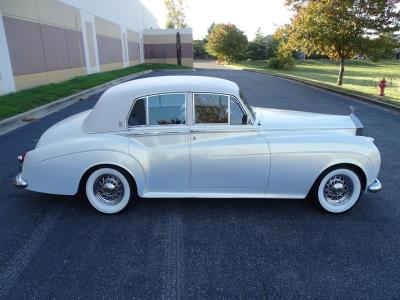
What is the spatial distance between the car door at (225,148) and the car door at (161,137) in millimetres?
130

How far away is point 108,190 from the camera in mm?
4039

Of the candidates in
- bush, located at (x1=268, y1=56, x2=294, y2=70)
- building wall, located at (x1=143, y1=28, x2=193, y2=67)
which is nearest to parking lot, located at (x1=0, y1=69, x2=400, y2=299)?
bush, located at (x1=268, y1=56, x2=294, y2=70)

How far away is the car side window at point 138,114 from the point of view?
3953 millimetres

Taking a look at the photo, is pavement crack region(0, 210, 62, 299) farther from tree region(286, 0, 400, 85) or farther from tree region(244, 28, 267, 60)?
tree region(244, 28, 267, 60)

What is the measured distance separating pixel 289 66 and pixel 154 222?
42203mm

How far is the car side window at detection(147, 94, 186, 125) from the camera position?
395 cm

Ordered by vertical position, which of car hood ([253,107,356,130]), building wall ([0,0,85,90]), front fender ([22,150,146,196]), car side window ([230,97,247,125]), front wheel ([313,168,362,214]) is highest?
building wall ([0,0,85,90])

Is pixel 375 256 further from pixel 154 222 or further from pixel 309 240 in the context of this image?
pixel 154 222

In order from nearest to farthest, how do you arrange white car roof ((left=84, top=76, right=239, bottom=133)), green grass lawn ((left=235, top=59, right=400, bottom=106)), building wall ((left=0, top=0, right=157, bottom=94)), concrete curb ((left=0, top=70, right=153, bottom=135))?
white car roof ((left=84, top=76, right=239, bottom=133)), concrete curb ((left=0, top=70, right=153, bottom=135)), building wall ((left=0, top=0, right=157, bottom=94)), green grass lawn ((left=235, top=59, right=400, bottom=106))

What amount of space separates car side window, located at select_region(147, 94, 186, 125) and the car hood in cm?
101

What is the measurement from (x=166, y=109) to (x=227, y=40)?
54773 mm

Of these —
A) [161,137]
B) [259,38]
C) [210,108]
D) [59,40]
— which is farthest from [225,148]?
[259,38]

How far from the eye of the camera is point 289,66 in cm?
4234

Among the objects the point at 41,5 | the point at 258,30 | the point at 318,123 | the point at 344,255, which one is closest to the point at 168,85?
the point at 318,123
